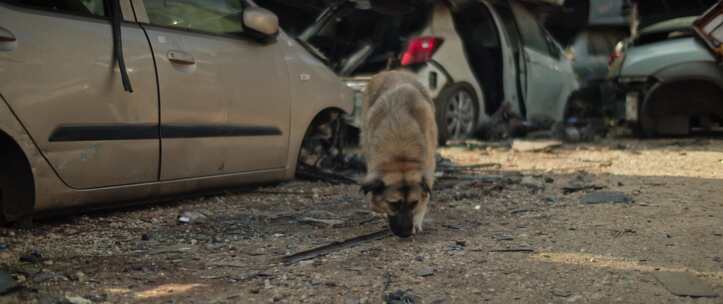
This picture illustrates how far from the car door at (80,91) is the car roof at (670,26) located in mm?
7798

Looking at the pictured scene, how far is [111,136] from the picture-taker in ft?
14.0

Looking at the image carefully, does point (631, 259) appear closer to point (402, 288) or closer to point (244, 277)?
point (402, 288)

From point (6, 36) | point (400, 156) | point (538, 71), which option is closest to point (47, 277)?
point (6, 36)

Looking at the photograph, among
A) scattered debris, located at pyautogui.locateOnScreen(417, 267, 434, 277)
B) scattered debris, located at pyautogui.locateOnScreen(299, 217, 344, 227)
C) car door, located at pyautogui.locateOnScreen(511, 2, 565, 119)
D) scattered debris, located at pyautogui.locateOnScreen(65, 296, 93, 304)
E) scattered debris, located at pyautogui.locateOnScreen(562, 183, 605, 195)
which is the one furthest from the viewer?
car door, located at pyautogui.locateOnScreen(511, 2, 565, 119)

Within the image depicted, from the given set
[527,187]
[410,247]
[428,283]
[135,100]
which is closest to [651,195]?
[527,187]

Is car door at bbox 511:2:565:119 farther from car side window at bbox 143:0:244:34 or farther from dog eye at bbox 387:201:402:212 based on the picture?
dog eye at bbox 387:201:402:212

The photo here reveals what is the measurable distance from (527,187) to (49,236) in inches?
169

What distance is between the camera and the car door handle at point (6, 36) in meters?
3.68

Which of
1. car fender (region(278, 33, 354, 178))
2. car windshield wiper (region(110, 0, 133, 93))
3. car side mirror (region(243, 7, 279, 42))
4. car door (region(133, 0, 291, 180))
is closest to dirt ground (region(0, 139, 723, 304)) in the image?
car door (region(133, 0, 291, 180))

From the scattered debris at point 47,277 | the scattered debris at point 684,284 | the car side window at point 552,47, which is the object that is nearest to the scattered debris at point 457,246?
the scattered debris at point 684,284

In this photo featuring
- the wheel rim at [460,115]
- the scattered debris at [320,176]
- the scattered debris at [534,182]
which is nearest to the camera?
the scattered debris at [534,182]

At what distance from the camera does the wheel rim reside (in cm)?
954

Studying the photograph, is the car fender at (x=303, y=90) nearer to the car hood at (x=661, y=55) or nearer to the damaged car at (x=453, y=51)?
the damaged car at (x=453, y=51)

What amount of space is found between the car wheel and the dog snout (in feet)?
16.9
